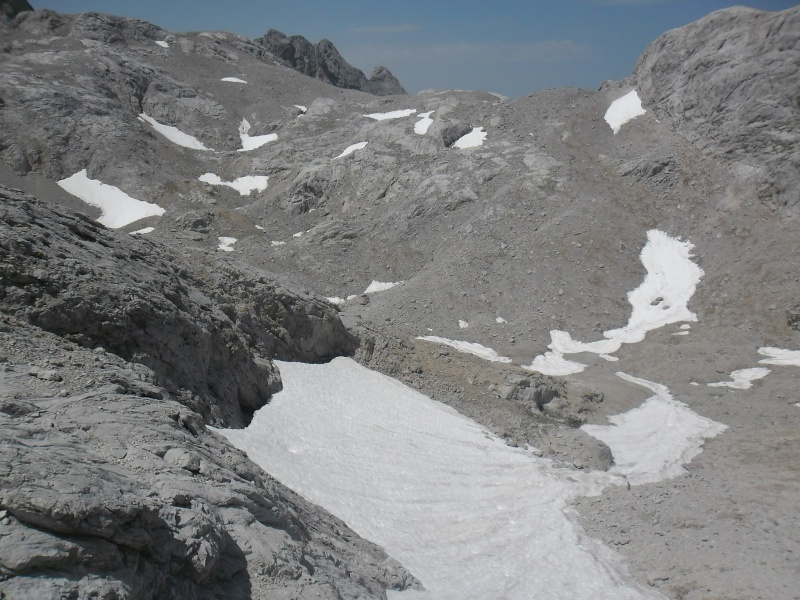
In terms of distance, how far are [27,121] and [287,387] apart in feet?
207

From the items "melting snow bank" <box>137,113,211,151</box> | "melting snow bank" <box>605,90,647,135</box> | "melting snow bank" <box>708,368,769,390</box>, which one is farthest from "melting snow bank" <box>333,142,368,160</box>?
"melting snow bank" <box>708,368,769,390</box>

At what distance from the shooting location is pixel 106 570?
636 cm

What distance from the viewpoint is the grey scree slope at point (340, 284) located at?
8.70 metres

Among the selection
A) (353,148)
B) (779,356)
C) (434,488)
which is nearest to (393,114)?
(353,148)

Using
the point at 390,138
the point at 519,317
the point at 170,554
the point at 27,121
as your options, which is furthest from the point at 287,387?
A: the point at 27,121

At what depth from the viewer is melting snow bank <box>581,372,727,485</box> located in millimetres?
22562

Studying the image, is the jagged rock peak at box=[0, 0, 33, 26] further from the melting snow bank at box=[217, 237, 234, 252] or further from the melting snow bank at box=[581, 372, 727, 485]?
the melting snow bank at box=[581, 372, 727, 485]

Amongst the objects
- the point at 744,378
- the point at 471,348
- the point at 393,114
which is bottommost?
the point at 471,348

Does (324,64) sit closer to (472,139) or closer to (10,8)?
(10,8)

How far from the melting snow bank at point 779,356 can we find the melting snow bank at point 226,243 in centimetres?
4375

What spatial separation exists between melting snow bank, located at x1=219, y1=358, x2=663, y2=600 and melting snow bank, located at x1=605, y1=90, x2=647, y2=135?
50566 mm

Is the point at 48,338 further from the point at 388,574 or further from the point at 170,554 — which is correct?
the point at 388,574

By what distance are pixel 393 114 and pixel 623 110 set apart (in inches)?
1095

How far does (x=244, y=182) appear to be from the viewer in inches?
2778
